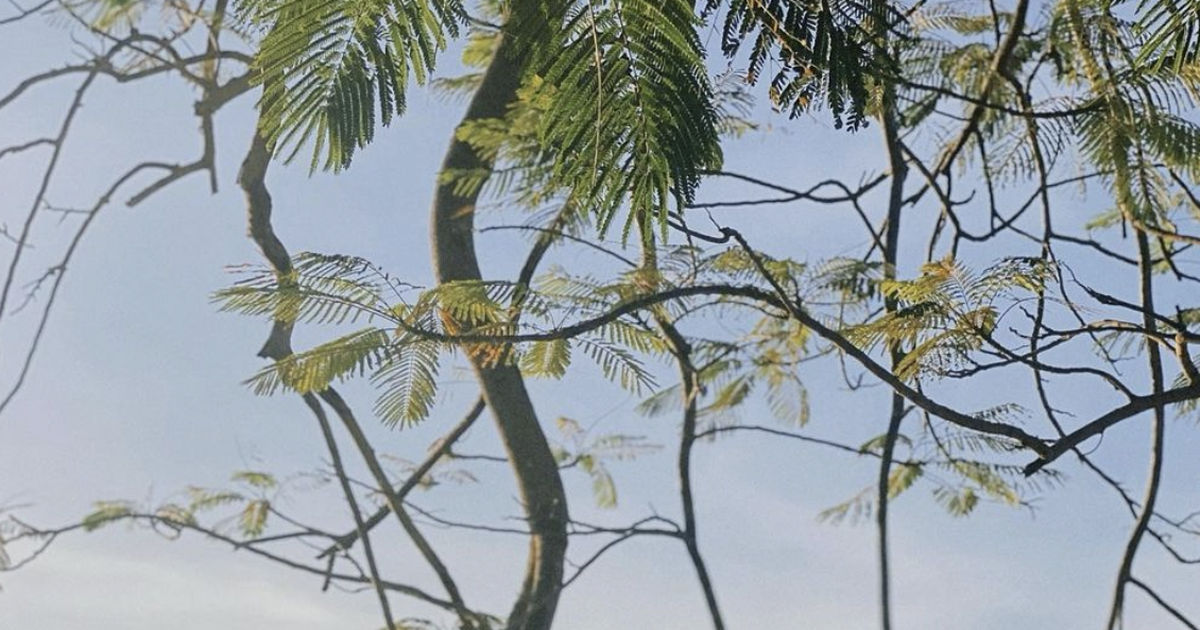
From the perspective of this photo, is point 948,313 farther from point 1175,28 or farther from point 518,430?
point 518,430

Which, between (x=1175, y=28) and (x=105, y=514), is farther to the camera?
(x=105, y=514)

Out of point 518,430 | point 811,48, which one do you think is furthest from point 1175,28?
point 518,430

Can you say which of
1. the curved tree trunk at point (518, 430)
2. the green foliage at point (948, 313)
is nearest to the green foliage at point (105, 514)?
the curved tree trunk at point (518, 430)

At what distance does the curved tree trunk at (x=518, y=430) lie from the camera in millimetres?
1510

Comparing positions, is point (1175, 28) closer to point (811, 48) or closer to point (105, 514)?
point (811, 48)

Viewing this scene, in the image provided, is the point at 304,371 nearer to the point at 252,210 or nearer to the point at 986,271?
the point at 986,271

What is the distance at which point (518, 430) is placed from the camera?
5.15 ft

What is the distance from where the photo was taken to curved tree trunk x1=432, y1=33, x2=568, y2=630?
1510 millimetres

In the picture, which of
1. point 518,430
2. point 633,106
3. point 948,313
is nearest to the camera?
point 633,106

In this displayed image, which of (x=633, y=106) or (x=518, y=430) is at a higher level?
(x=518, y=430)

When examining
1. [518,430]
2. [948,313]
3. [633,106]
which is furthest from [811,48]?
[518,430]

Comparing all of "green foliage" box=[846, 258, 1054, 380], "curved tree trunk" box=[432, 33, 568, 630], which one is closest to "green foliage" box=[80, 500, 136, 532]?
"curved tree trunk" box=[432, 33, 568, 630]

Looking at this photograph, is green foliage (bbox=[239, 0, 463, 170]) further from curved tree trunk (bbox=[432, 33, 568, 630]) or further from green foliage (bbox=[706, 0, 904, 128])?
curved tree trunk (bbox=[432, 33, 568, 630])

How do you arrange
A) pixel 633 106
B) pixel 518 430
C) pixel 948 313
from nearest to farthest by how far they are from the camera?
pixel 633 106 → pixel 948 313 → pixel 518 430
